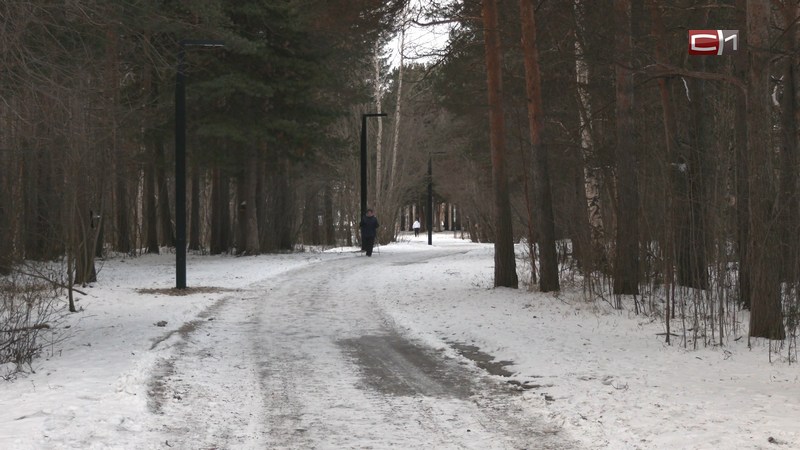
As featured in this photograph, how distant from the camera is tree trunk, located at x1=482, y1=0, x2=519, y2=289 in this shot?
16.8 m

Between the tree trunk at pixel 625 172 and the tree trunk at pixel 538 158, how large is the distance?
6.39ft

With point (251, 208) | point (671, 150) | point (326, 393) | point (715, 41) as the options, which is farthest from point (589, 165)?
point (251, 208)

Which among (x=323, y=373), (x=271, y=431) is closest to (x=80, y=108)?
(x=323, y=373)

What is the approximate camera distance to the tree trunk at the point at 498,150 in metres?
16.8

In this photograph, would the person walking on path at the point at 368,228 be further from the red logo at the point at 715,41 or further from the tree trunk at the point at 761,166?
the tree trunk at the point at 761,166

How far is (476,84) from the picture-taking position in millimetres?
23594

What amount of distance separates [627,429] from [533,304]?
28.7 feet

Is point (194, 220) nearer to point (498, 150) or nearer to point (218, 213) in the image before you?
point (218, 213)

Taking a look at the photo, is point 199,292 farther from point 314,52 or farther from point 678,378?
point 314,52

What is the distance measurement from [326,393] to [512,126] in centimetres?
1892

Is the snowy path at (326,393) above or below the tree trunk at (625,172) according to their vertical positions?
below

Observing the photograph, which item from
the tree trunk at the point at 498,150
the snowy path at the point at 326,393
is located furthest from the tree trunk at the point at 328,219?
the snowy path at the point at 326,393

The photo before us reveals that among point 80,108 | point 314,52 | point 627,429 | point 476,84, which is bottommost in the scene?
point 627,429

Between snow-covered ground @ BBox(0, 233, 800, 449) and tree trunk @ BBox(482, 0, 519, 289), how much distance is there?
1.58m
